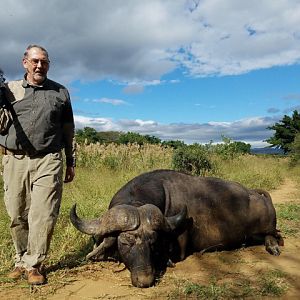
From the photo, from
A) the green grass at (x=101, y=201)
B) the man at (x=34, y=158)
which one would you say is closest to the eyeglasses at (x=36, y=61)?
the man at (x=34, y=158)

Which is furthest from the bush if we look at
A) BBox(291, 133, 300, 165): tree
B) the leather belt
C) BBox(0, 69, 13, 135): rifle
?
BBox(0, 69, 13, 135): rifle

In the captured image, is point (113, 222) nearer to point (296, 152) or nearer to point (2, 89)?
point (2, 89)

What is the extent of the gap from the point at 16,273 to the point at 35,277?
0.33 metres

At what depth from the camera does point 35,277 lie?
3898 millimetres

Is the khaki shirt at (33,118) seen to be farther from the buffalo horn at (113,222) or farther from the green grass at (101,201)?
the green grass at (101,201)

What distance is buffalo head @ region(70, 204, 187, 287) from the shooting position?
3.87 meters

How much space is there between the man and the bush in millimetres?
9020

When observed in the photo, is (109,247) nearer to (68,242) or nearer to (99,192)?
(68,242)

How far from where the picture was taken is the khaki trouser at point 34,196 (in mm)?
3941

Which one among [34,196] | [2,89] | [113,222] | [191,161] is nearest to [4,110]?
[2,89]

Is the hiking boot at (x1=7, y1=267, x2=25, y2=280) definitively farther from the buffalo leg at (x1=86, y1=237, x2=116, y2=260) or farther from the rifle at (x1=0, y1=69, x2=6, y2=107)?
the rifle at (x1=0, y1=69, x2=6, y2=107)

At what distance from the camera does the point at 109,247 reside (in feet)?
13.6

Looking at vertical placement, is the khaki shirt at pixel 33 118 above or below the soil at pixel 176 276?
above

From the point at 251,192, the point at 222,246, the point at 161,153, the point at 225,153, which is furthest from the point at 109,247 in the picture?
the point at 225,153
